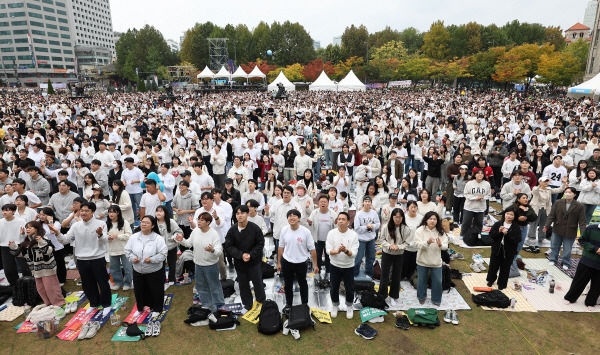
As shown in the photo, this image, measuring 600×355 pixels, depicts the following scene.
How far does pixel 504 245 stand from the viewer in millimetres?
5734

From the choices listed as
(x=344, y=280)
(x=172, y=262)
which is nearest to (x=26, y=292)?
(x=172, y=262)

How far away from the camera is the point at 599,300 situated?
554cm

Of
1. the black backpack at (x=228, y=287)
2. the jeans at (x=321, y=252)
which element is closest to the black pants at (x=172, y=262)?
the black backpack at (x=228, y=287)

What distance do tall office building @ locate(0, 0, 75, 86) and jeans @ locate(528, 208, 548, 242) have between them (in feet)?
364

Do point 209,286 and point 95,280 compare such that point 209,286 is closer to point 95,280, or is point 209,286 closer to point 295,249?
point 295,249

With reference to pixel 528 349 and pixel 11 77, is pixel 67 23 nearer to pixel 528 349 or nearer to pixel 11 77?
pixel 11 77

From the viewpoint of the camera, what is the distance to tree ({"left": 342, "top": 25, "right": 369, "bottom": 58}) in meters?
72.1

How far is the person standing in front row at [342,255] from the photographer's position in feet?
16.3

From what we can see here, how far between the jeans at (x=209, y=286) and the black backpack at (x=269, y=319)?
79cm


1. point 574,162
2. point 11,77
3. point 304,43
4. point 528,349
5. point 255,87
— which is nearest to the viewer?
point 528,349

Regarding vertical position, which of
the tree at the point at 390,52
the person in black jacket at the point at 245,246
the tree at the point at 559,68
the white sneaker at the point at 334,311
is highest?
the tree at the point at 390,52

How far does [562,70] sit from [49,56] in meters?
119

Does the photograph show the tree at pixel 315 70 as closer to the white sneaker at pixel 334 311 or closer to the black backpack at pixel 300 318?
the white sneaker at pixel 334 311

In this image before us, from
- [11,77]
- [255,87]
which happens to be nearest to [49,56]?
[11,77]
